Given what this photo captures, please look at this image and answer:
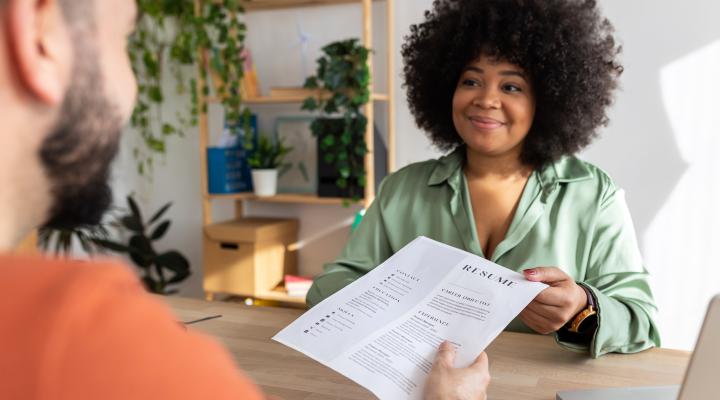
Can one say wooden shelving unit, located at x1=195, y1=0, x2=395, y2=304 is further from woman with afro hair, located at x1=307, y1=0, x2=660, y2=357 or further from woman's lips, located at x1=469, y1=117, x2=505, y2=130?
woman's lips, located at x1=469, y1=117, x2=505, y2=130

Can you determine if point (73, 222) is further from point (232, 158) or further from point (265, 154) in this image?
point (232, 158)

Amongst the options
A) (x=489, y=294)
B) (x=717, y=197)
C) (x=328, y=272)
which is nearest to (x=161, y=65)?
(x=328, y=272)

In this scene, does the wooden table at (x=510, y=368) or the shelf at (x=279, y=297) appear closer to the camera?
the wooden table at (x=510, y=368)

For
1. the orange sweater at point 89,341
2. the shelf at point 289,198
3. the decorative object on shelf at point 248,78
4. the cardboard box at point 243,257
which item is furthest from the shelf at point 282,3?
the orange sweater at point 89,341

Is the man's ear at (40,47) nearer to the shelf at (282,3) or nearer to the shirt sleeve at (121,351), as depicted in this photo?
the shirt sleeve at (121,351)

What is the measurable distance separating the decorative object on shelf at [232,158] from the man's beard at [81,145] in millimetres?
2776

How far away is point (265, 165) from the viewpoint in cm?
338

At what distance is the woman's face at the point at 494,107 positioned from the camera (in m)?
1.67

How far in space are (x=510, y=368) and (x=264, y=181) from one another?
7.47 ft

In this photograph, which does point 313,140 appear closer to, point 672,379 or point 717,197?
point 717,197

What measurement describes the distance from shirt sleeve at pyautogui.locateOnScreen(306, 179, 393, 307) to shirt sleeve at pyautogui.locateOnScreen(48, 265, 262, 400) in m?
1.16

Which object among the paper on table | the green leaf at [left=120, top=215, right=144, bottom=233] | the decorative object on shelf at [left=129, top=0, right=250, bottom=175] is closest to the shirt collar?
the paper on table

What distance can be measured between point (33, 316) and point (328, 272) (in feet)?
4.19

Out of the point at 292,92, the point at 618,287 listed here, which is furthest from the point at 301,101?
the point at 618,287
